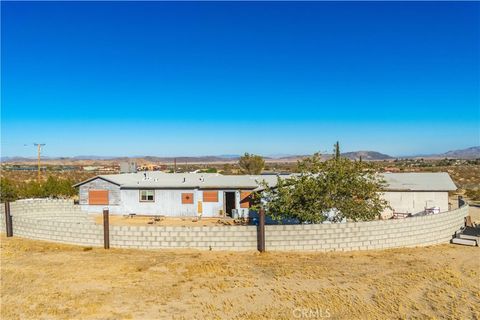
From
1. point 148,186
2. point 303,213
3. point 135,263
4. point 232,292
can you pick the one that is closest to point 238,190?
point 148,186

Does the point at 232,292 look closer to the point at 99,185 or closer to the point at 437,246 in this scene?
the point at 437,246

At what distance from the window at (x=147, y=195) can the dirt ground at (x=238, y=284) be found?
12477 mm

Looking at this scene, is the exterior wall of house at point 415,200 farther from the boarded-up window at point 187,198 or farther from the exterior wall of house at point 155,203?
the boarded-up window at point 187,198

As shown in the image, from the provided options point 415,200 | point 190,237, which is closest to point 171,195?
point 190,237

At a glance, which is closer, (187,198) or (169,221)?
(169,221)

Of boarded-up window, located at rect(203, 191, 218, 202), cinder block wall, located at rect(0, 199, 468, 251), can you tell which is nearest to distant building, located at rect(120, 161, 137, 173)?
boarded-up window, located at rect(203, 191, 218, 202)

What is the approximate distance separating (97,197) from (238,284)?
2195 cm

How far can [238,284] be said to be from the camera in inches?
520

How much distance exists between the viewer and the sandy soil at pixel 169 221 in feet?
87.9

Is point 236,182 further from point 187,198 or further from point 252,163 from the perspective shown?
point 252,163

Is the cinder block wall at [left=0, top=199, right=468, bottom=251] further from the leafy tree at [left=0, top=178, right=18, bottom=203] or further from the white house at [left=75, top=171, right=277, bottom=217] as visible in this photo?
the leafy tree at [left=0, top=178, right=18, bottom=203]

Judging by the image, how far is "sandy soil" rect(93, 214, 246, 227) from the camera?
2678 cm

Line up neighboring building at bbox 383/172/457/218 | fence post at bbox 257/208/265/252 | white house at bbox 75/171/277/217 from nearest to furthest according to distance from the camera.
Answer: fence post at bbox 257/208/265/252, neighboring building at bbox 383/172/457/218, white house at bbox 75/171/277/217

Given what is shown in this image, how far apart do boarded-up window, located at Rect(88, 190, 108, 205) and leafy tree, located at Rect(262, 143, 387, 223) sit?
17542mm
